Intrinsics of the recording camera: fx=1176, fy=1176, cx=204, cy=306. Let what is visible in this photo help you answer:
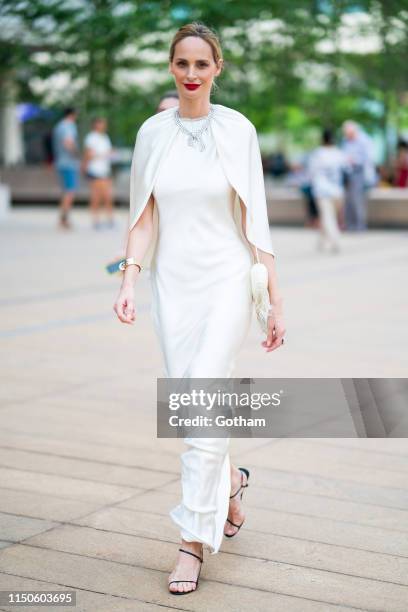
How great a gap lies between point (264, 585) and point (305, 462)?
166cm

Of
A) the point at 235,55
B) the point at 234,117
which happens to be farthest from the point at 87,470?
the point at 235,55

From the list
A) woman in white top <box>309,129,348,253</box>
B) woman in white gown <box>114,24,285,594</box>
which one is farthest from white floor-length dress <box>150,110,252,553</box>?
woman in white top <box>309,129,348,253</box>

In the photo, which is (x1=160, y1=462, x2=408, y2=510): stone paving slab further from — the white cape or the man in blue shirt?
the man in blue shirt

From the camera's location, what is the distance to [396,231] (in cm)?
2152

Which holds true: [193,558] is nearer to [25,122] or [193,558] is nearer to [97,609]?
[97,609]

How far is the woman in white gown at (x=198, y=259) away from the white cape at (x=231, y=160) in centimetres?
2

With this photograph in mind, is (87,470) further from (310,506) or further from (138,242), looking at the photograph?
(138,242)

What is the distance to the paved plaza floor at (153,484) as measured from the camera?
13.0ft

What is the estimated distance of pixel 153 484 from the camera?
518cm

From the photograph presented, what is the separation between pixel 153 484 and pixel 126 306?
138 centimetres

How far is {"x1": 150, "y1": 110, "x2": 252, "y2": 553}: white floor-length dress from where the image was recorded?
158 inches

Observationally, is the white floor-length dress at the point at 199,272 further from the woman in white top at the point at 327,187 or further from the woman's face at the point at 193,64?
the woman in white top at the point at 327,187

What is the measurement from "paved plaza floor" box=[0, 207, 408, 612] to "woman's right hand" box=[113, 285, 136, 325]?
88 cm

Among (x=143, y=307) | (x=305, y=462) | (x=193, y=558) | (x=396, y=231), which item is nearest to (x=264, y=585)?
(x=193, y=558)
